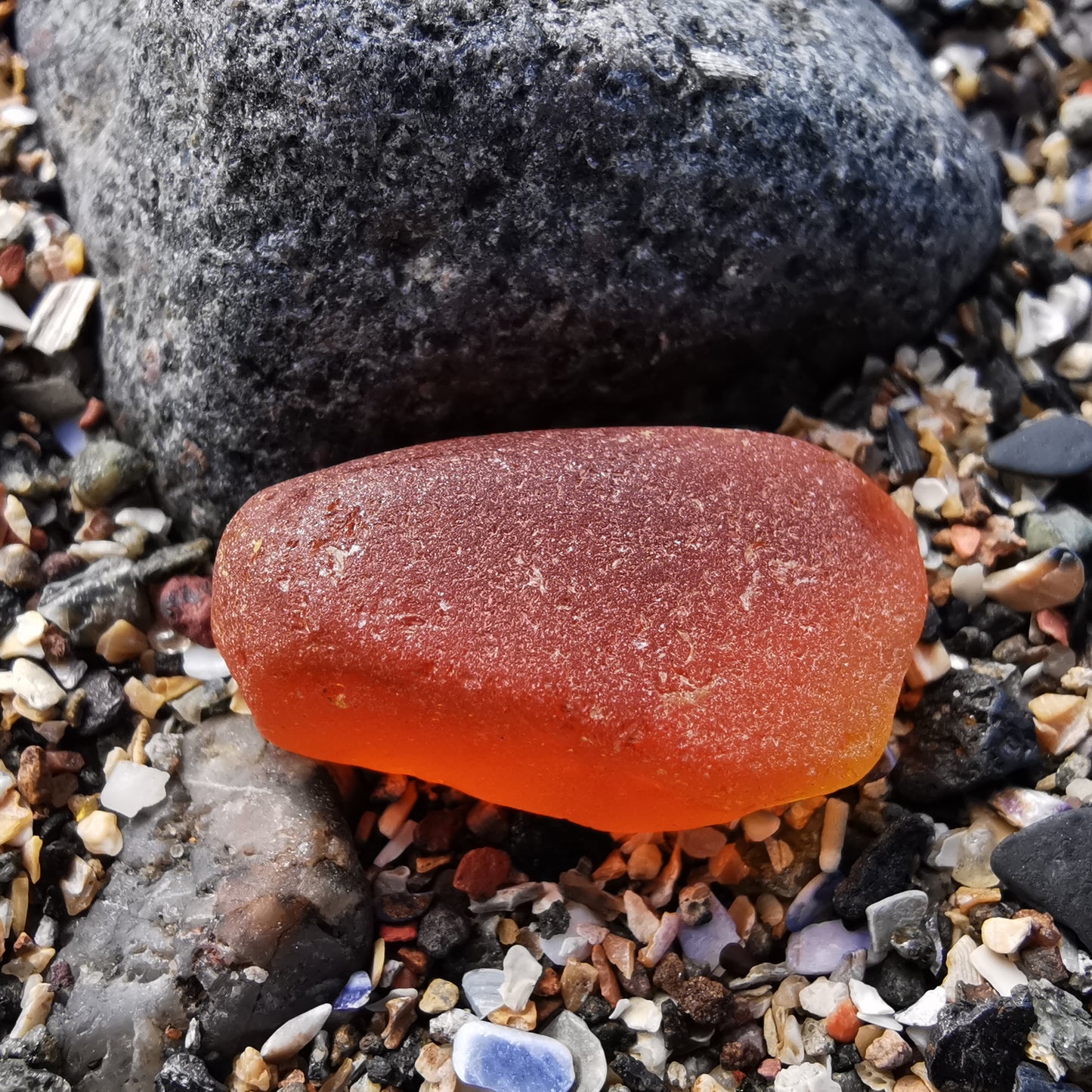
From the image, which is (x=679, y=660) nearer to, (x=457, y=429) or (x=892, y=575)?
(x=892, y=575)

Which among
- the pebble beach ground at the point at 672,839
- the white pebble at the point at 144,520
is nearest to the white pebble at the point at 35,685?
the pebble beach ground at the point at 672,839

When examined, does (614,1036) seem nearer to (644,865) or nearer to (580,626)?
A: (644,865)

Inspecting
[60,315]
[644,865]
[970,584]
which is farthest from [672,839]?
[60,315]

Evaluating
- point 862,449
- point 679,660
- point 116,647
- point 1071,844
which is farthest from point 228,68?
point 1071,844

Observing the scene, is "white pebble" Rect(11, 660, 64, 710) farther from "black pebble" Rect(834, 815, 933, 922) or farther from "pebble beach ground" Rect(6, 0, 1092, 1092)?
"black pebble" Rect(834, 815, 933, 922)

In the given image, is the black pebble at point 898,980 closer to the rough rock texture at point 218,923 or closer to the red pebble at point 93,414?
the rough rock texture at point 218,923
